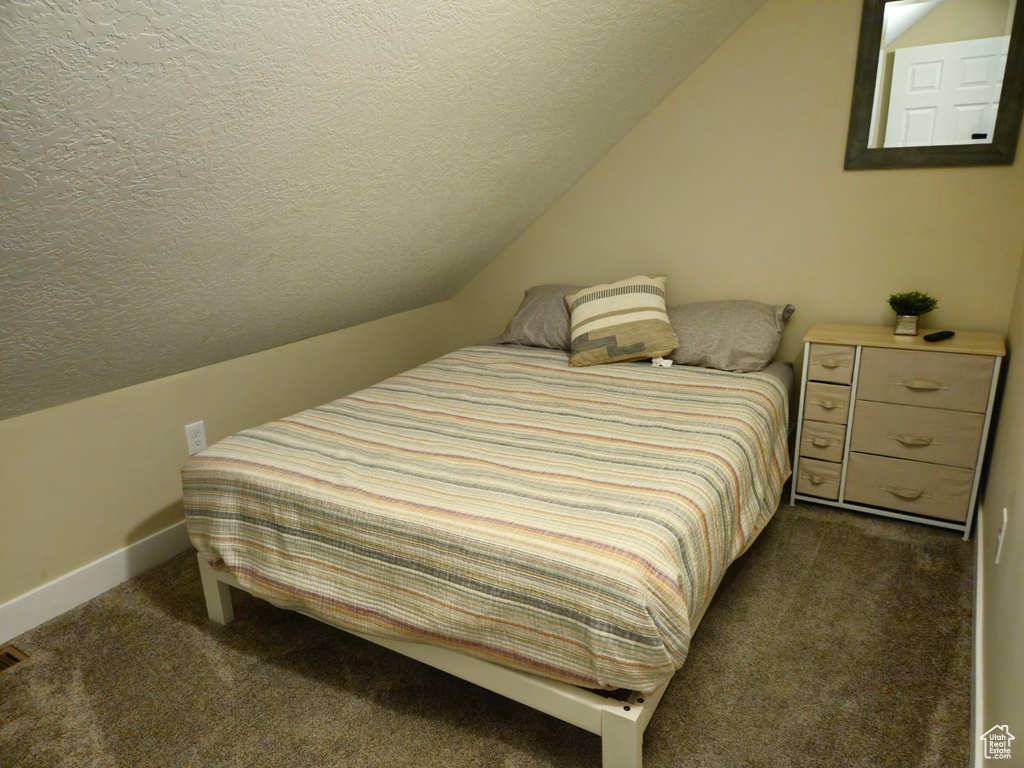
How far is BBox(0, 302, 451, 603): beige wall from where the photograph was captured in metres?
1.97

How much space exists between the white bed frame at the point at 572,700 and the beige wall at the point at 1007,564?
599mm

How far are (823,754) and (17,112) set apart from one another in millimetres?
1982

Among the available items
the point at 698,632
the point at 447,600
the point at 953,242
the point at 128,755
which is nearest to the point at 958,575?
the point at 698,632

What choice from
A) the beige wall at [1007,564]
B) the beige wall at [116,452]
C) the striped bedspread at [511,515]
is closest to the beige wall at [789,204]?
the beige wall at [1007,564]

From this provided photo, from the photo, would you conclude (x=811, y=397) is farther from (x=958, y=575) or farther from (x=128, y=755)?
(x=128, y=755)

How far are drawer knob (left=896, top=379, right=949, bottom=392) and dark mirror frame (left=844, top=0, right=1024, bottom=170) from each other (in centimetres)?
82

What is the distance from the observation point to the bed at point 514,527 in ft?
4.22

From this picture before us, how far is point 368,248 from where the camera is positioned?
2367 millimetres

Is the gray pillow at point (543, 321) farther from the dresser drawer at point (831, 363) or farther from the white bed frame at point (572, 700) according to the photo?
the white bed frame at point (572, 700)

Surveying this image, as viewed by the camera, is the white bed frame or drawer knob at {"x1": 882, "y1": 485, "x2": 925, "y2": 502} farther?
drawer knob at {"x1": 882, "y1": 485, "x2": 925, "y2": 502}

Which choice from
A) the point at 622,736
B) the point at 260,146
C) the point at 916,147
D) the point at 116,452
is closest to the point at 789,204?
the point at 916,147

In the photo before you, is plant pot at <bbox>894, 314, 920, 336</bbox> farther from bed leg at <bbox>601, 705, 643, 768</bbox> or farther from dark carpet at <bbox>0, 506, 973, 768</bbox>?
bed leg at <bbox>601, 705, 643, 768</bbox>

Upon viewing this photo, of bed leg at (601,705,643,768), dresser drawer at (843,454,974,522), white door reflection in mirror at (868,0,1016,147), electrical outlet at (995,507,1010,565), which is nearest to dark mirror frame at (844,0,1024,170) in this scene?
white door reflection in mirror at (868,0,1016,147)

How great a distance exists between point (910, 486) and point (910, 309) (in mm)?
640
